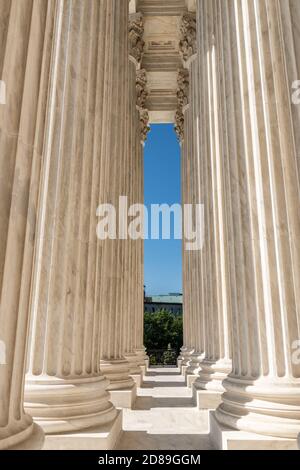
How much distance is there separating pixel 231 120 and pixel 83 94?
20.7 metres

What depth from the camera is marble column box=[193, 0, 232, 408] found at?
2923 inches

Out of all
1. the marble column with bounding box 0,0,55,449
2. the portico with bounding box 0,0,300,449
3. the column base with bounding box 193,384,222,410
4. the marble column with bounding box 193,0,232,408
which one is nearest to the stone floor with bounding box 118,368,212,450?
the column base with bounding box 193,384,222,410

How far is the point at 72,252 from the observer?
50.7 meters

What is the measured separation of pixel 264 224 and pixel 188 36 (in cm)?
12316

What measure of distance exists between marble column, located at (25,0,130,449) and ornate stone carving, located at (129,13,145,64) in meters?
92.6

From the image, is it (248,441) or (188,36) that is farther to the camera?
(188,36)

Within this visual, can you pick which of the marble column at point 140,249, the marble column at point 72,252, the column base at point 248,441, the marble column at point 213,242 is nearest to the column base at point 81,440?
the marble column at point 72,252

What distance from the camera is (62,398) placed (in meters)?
44.7

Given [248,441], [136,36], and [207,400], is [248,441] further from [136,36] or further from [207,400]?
[136,36]

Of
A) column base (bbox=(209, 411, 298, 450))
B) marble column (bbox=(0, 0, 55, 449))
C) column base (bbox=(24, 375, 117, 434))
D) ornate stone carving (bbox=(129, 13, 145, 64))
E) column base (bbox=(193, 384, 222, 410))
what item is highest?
ornate stone carving (bbox=(129, 13, 145, 64))

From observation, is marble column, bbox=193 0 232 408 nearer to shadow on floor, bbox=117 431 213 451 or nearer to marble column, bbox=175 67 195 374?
shadow on floor, bbox=117 431 213 451

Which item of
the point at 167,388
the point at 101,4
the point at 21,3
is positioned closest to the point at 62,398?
the point at 21,3

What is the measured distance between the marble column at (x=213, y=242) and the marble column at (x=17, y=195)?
43.5 metres

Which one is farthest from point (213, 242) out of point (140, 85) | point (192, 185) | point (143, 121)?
point (143, 121)
